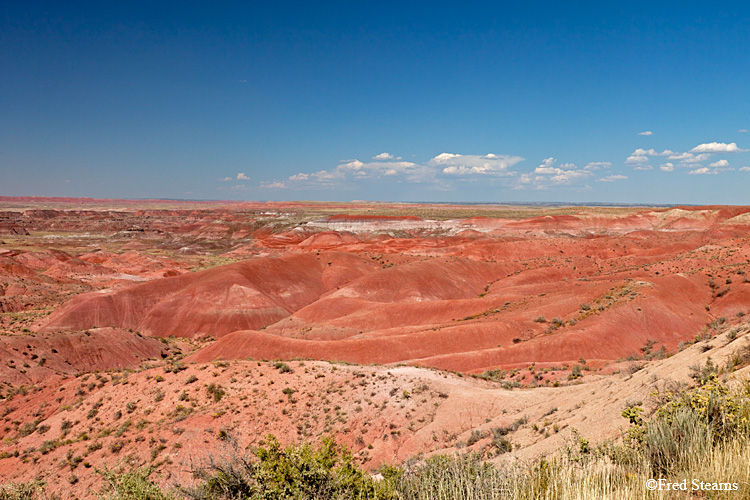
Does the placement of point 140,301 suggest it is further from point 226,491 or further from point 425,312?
point 226,491

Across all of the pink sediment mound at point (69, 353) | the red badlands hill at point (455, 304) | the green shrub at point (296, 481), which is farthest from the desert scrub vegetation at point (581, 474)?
the pink sediment mound at point (69, 353)

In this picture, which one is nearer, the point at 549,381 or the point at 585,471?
the point at 585,471

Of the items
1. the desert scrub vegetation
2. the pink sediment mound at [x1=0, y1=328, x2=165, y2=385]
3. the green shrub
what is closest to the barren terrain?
the pink sediment mound at [x1=0, y1=328, x2=165, y2=385]

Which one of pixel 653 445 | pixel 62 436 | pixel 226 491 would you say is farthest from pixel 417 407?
pixel 62 436

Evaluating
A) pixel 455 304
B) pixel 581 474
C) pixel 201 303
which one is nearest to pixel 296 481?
pixel 581 474

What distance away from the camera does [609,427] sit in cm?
895

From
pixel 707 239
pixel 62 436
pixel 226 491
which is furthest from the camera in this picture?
pixel 707 239

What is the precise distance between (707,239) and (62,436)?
312 feet

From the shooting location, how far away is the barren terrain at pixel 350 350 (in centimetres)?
1402

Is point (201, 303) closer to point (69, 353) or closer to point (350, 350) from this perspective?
point (69, 353)

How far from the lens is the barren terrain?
1402cm

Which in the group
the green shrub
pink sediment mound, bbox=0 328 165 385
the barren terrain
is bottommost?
pink sediment mound, bbox=0 328 165 385

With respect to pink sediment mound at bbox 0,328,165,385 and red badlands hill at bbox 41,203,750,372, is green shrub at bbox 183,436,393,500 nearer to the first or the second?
red badlands hill at bbox 41,203,750,372

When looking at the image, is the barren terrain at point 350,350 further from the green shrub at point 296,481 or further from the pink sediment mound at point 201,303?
the green shrub at point 296,481
